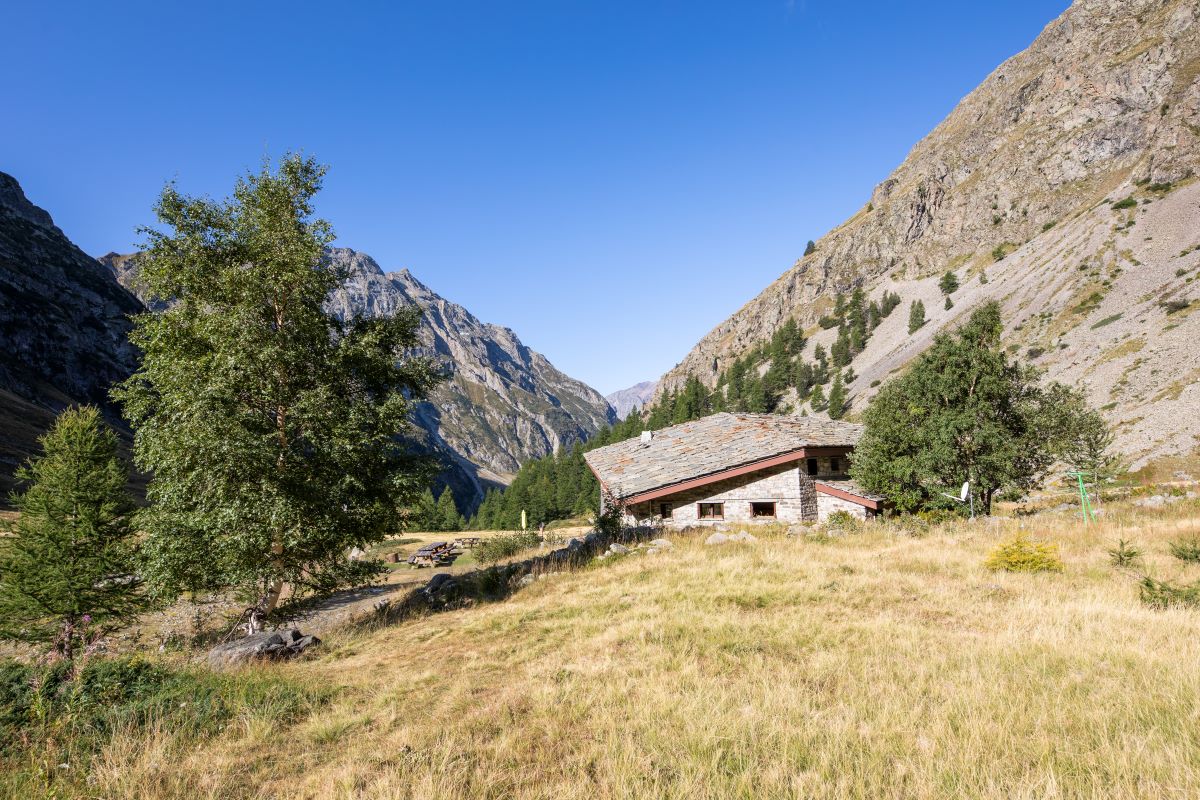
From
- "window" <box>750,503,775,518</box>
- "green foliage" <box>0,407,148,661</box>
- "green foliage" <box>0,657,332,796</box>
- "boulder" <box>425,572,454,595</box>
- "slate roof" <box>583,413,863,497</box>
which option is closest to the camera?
"green foliage" <box>0,657,332,796</box>

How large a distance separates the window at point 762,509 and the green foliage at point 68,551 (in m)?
24.9

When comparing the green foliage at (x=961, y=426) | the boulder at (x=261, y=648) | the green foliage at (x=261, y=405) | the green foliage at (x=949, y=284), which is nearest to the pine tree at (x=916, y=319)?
the green foliage at (x=949, y=284)

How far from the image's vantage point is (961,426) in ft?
71.9

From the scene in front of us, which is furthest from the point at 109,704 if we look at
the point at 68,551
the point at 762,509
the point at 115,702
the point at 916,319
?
the point at 916,319

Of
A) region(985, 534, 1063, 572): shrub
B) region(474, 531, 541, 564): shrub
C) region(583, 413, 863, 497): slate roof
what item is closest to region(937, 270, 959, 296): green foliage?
region(583, 413, 863, 497): slate roof

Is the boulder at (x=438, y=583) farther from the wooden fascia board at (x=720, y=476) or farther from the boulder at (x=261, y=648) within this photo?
the wooden fascia board at (x=720, y=476)

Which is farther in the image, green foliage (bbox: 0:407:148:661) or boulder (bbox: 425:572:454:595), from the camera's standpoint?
boulder (bbox: 425:572:454:595)

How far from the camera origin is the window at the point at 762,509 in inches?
1048

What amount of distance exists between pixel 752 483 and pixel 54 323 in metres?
181

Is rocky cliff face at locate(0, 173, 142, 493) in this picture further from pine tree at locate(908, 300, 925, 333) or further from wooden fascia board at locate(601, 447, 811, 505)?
pine tree at locate(908, 300, 925, 333)

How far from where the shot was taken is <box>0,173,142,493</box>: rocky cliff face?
114m

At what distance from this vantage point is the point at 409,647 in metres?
10.8

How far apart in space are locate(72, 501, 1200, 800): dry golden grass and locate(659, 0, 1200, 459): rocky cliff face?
56575 millimetres

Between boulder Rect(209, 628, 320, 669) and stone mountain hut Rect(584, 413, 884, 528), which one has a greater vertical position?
stone mountain hut Rect(584, 413, 884, 528)
